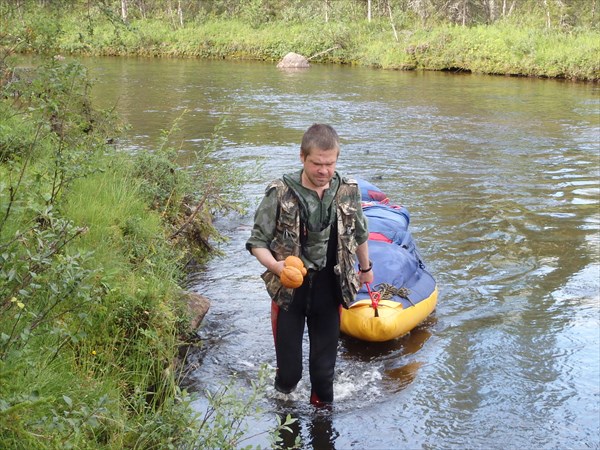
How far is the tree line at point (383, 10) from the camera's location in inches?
1400

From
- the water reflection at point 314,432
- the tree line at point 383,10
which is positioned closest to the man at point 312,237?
the water reflection at point 314,432

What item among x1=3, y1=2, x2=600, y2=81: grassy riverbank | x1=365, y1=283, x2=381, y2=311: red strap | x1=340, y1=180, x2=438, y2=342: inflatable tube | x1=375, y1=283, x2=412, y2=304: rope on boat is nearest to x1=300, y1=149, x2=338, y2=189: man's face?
x1=365, y1=283, x2=381, y2=311: red strap

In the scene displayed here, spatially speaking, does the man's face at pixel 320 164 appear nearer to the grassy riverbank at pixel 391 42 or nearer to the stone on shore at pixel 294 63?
the grassy riverbank at pixel 391 42

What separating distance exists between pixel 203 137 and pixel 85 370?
1138cm

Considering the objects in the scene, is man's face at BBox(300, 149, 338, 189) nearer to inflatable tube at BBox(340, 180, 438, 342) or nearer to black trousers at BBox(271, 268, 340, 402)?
black trousers at BBox(271, 268, 340, 402)

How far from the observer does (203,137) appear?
15352 mm

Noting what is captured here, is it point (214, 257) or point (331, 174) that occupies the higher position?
point (331, 174)

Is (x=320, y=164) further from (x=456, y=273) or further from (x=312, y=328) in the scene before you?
(x=456, y=273)

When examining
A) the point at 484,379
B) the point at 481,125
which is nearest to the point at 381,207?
the point at 484,379

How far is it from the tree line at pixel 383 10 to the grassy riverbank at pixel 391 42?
349 mm

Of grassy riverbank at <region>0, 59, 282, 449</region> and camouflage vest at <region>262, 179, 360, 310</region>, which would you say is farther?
camouflage vest at <region>262, 179, 360, 310</region>

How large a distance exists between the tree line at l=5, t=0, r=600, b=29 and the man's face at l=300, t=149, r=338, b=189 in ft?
95.4

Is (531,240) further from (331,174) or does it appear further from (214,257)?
(331,174)

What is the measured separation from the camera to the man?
14.5ft
